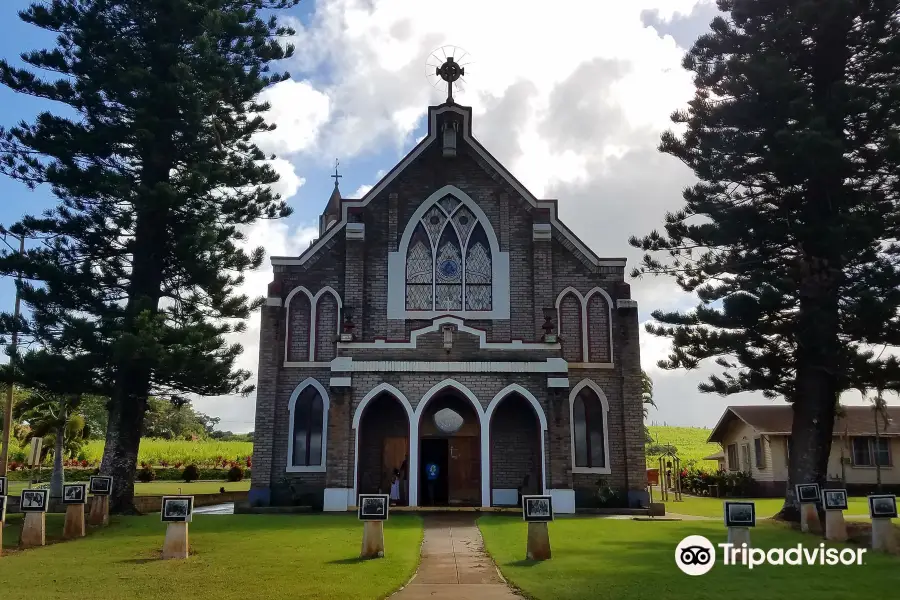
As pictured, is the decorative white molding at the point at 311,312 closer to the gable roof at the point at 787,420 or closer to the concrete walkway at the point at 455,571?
the concrete walkway at the point at 455,571

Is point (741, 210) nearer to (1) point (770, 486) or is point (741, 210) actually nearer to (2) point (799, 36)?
(2) point (799, 36)

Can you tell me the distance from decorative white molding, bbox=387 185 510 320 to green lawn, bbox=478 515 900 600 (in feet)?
29.4

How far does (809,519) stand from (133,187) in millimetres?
17703

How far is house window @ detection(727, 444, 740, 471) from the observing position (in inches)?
1417

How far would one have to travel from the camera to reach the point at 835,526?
13.9 meters

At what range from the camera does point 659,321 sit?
20.6 metres

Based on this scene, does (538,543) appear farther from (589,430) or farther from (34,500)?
(589,430)

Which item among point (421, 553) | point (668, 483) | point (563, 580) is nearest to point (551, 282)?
point (421, 553)

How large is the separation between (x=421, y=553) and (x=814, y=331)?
10825 millimetres

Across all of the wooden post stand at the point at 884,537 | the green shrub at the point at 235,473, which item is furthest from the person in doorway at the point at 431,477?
the green shrub at the point at 235,473

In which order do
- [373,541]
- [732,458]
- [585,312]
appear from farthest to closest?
[732,458] < [585,312] < [373,541]

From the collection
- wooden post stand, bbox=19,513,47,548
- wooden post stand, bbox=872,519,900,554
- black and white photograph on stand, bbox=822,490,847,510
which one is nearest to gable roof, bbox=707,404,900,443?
black and white photograph on stand, bbox=822,490,847,510

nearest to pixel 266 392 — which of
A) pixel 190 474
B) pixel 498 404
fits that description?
pixel 498 404

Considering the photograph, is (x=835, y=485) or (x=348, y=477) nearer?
(x=348, y=477)
